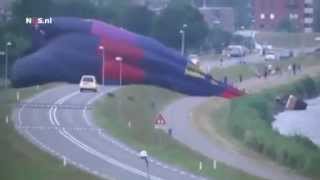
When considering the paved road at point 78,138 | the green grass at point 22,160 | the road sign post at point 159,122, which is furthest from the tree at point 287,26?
the green grass at point 22,160

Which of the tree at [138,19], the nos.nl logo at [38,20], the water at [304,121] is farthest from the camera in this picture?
the water at [304,121]

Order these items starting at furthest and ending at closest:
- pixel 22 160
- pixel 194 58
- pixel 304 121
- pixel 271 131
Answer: pixel 304 121 < pixel 271 131 < pixel 194 58 < pixel 22 160

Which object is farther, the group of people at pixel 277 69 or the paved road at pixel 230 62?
the group of people at pixel 277 69

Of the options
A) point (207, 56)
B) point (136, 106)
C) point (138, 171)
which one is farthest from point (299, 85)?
point (138, 171)

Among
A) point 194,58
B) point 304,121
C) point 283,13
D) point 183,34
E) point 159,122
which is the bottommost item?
point 304,121

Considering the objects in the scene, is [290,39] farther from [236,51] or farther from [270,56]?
[236,51]

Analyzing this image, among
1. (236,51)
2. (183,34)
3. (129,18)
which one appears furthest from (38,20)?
(236,51)

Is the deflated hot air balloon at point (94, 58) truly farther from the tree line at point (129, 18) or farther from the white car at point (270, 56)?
the white car at point (270, 56)
